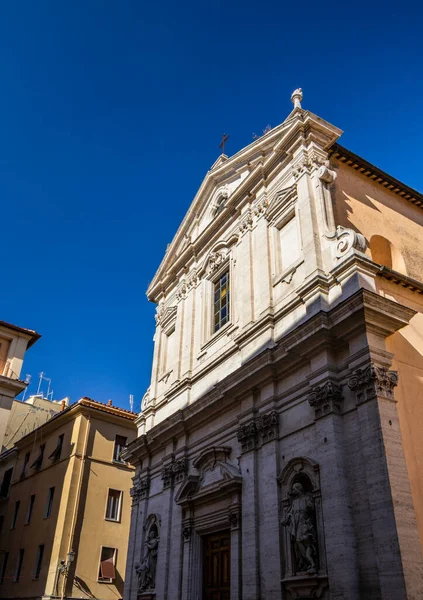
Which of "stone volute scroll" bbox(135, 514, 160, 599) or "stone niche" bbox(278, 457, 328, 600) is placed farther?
"stone volute scroll" bbox(135, 514, 160, 599)

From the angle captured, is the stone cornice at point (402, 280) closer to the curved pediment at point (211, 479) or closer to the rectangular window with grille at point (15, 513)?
the curved pediment at point (211, 479)

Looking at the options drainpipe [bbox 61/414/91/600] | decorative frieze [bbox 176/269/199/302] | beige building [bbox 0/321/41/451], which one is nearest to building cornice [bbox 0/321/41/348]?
beige building [bbox 0/321/41/451]

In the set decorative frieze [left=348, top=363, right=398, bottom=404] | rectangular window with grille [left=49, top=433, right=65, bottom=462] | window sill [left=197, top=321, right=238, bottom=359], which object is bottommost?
decorative frieze [left=348, top=363, right=398, bottom=404]

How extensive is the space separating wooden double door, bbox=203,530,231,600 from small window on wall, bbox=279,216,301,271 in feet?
21.2

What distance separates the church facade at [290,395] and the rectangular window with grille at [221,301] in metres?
0.10

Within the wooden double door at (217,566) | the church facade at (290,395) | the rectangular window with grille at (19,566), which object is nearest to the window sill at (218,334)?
the church facade at (290,395)

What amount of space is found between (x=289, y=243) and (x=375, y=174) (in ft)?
11.7

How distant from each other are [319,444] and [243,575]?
327 centimetres

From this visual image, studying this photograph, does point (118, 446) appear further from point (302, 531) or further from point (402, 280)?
point (402, 280)

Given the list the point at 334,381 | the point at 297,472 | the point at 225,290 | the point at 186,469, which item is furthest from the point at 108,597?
the point at 334,381

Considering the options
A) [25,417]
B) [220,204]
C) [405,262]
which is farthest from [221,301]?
[25,417]

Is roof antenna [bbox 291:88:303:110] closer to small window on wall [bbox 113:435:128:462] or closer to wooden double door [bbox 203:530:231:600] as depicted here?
wooden double door [bbox 203:530:231:600]

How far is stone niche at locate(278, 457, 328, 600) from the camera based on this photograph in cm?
895

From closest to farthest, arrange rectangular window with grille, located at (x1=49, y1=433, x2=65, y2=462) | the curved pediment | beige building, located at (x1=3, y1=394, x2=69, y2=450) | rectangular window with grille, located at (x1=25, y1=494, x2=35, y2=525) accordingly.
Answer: the curved pediment → rectangular window with grille, located at (x1=49, y1=433, x2=65, y2=462) → rectangular window with grille, located at (x1=25, y1=494, x2=35, y2=525) → beige building, located at (x1=3, y1=394, x2=69, y2=450)
